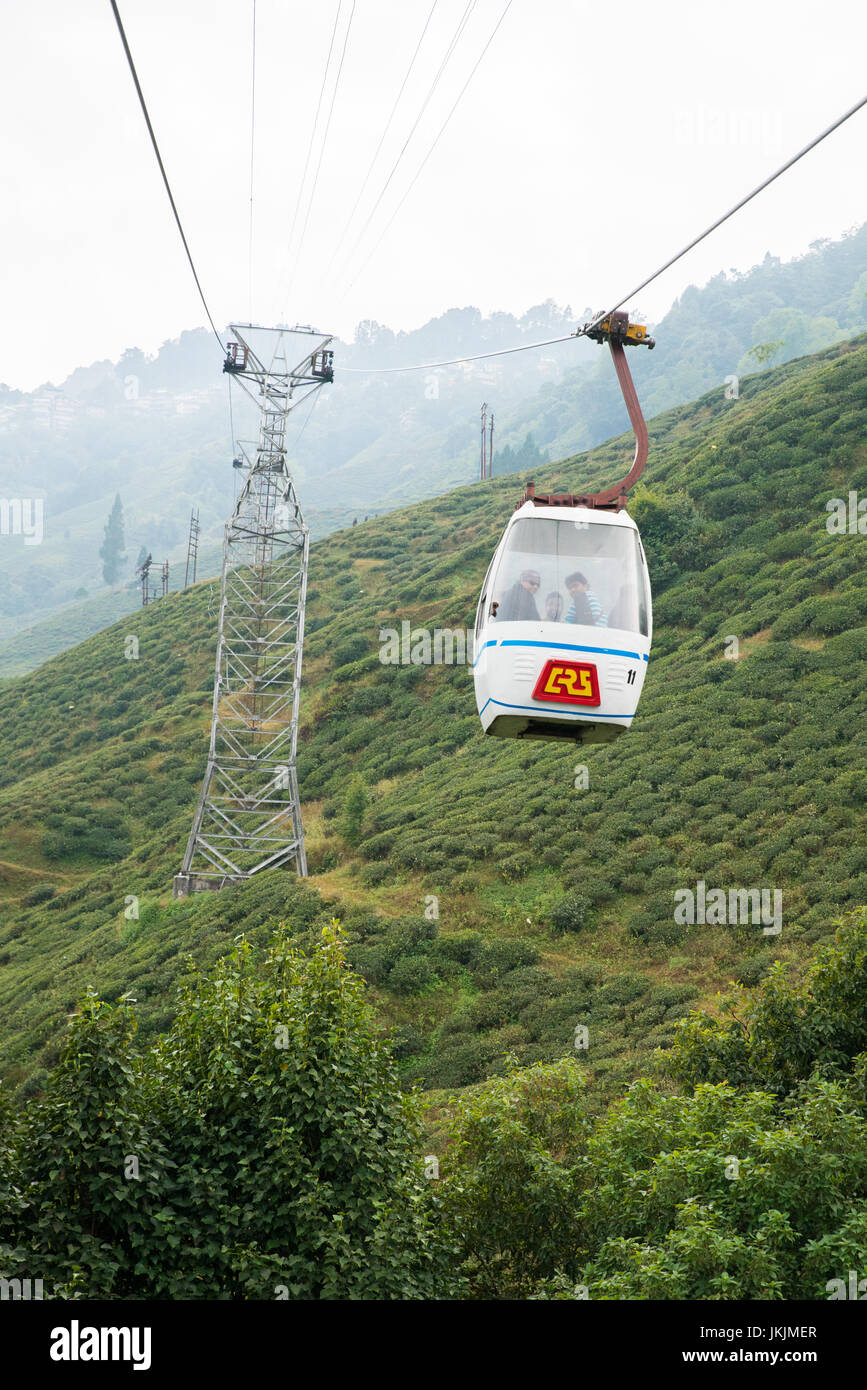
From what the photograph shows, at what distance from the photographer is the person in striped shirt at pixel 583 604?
507 inches

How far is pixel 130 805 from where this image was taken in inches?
2012

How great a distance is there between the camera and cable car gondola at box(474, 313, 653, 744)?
1266 centimetres

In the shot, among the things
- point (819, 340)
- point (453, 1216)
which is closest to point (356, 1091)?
point (453, 1216)

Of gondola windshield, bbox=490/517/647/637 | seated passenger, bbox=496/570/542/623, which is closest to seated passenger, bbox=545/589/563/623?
gondola windshield, bbox=490/517/647/637

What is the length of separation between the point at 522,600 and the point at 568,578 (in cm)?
58

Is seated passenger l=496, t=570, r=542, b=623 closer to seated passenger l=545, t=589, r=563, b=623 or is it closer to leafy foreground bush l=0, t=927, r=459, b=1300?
seated passenger l=545, t=589, r=563, b=623

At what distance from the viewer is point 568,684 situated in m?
12.6

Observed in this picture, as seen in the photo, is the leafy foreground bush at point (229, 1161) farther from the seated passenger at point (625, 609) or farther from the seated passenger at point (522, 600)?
the seated passenger at point (625, 609)

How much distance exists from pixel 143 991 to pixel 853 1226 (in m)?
21.1

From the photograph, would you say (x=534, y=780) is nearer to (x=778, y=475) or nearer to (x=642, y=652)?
(x=778, y=475)

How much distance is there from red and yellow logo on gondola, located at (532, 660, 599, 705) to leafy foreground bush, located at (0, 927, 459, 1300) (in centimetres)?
445

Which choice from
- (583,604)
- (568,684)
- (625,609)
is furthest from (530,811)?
(568,684)

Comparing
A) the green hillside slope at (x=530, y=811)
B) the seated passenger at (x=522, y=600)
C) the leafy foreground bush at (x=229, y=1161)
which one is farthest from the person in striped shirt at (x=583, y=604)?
the green hillside slope at (x=530, y=811)

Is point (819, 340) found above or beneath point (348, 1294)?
above
